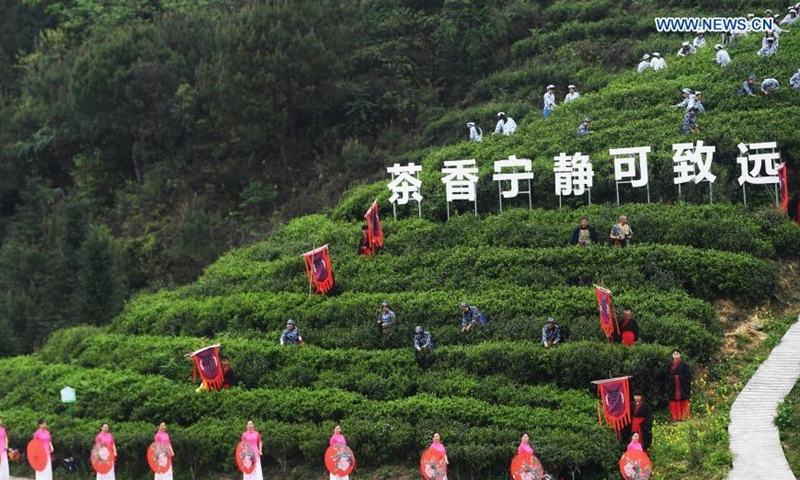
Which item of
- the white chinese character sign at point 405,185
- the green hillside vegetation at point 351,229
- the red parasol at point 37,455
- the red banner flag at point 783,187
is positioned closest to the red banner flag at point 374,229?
the green hillside vegetation at point 351,229

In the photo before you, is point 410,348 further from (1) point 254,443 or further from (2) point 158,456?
(2) point 158,456

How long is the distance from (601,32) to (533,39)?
2196 mm

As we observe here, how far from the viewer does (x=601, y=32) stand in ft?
143

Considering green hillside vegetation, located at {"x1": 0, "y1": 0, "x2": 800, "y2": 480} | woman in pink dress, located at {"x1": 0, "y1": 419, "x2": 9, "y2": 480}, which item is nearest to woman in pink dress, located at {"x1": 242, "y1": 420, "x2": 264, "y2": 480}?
green hillside vegetation, located at {"x1": 0, "y1": 0, "x2": 800, "y2": 480}

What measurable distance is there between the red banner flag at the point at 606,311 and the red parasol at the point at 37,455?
10102 mm

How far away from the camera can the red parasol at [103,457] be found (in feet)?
78.8

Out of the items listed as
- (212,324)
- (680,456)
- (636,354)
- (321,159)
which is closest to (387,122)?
(321,159)

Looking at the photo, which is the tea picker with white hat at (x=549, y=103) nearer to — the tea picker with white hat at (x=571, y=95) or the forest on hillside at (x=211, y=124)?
the tea picker with white hat at (x=571, y=95)

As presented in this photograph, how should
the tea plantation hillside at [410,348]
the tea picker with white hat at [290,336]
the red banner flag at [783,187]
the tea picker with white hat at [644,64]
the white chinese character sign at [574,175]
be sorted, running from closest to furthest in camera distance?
the tea plantation hillside at [410,348] → the tea picker with white hat at [290,336] → the red banner flag at [783,187] → the white chinese character sign at [574,175] → the tea picker with white hat at [644,64]

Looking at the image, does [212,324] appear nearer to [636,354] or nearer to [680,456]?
[636,354]

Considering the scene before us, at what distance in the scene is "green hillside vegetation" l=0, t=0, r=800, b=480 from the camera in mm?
24391

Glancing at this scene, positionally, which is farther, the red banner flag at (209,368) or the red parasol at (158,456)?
the red banner flag at (209,368)

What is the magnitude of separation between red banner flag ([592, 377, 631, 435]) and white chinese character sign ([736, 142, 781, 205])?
351 inches

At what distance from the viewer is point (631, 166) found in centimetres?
3056
